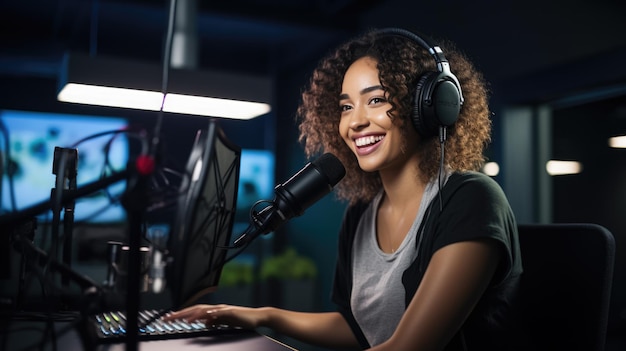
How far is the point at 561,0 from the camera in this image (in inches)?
96.4

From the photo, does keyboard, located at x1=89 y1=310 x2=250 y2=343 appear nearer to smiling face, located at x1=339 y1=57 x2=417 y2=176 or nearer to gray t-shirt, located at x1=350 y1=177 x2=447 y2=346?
gray t-shirt, located at x1=350 y1=177 x2=447 y2=346

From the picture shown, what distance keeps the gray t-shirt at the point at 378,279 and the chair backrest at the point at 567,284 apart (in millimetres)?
228

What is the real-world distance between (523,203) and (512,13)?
2.86 ft

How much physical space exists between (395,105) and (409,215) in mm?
241

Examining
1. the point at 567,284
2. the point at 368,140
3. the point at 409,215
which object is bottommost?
the point at 567,284

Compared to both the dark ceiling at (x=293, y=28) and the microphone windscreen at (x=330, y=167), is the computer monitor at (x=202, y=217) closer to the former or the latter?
the microphone windscreen at (x=330, y=167)

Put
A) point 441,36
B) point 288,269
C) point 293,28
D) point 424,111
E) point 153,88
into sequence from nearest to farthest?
point 424,111 < point 153,88 < point 441,36 < point 293,28 < point 288,269

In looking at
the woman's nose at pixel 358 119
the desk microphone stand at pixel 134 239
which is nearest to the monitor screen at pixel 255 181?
the woman's nose at pixel 358 119

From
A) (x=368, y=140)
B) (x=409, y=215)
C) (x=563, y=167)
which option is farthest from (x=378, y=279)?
(x=563, y=167)

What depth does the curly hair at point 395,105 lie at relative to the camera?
1.23 metres

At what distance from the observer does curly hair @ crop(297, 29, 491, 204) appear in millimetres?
1232

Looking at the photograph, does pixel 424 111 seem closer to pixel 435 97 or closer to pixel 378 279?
pixel 435 97

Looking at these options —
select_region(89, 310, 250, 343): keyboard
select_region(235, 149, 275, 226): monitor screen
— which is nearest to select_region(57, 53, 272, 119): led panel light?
select_region(89, 310, 250, 343): keyboard

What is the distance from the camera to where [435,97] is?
113 cm
